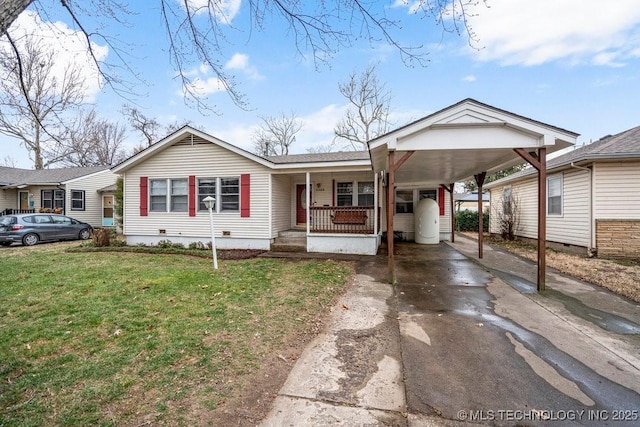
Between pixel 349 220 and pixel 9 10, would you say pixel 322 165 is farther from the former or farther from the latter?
pixel 9 10

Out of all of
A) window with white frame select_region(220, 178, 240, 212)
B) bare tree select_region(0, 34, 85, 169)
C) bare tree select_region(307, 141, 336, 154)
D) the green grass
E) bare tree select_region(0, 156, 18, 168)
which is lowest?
the green grass

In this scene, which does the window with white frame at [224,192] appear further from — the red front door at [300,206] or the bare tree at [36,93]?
the bare tree at [36,93]

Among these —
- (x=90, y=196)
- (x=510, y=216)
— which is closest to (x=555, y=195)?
(x=510, y=216)

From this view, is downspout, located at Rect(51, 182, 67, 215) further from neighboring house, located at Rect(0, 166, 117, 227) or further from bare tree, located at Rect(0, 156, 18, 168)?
bare tree, located at Rect(0, 156, 18, 168)

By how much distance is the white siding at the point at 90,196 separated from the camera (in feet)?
56.1

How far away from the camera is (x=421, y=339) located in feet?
11.3

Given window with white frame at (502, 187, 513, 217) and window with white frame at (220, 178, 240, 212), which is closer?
window with white frame at (220, 178, 240, 212)

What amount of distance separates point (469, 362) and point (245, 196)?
8.96 meters

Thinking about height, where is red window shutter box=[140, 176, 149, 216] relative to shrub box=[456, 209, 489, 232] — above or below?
above

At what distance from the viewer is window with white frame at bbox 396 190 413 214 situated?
1333cm

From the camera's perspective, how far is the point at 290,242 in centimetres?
1073

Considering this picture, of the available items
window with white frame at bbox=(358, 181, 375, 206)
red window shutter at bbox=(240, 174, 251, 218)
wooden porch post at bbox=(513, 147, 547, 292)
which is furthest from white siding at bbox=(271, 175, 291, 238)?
wooden porch post at bbox=(513, 147, 547, 292)

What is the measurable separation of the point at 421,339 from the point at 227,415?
2.27 metres

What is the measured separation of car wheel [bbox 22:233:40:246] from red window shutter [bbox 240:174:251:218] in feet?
30.6
